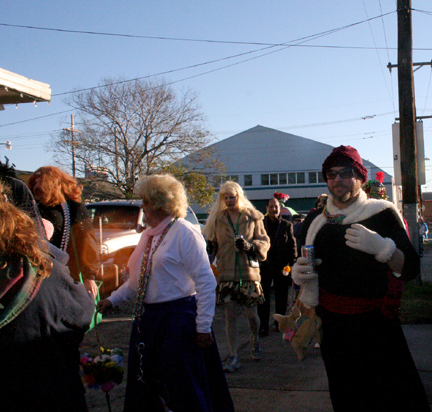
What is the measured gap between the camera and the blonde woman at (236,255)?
4957 mm

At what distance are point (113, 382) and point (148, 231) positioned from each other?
3.28ft

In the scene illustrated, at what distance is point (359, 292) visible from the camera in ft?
8.61

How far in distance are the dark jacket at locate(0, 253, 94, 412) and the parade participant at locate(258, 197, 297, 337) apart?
4.43 metres

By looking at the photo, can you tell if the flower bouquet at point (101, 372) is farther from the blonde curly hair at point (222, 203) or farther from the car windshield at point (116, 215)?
the car windshield at point (116, 215)

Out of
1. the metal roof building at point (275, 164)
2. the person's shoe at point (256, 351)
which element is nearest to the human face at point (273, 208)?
the person's shoe at point (256, 351)

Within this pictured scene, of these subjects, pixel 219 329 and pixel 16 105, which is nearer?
pixel 219 329

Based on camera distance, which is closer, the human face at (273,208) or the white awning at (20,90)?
the human face at (273,208)

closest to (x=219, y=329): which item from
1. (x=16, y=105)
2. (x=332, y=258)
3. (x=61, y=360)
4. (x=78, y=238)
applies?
(x=78, y=238)

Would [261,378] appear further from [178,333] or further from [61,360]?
[61,360]

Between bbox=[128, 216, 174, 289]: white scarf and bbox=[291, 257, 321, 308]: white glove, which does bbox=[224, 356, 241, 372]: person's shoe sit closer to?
bbox=[128, 216, 174, 289]: white scarf

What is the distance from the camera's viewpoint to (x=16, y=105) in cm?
858

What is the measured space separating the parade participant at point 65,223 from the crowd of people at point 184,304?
0.93m

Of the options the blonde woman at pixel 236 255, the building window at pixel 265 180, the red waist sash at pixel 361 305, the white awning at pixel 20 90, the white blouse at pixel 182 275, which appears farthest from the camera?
the building window at pixel 265 180

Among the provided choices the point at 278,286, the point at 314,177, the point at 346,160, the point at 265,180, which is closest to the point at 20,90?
the point at 278,286
